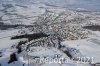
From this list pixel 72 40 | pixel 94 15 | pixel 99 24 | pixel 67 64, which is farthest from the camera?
pixel 94 15

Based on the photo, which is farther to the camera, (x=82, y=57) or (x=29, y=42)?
(x=29, y=42)

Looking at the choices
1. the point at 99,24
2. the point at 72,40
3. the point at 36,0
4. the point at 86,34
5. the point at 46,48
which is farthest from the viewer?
the point at 36,0

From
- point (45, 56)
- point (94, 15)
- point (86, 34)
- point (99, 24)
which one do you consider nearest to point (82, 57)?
point (45, 56)

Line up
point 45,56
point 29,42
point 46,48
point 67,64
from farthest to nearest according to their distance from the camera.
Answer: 1. point 29,42
2. point 46,48
3. point 45,56
4. point 67,64

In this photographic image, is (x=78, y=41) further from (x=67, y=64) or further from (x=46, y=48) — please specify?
(x=67, y=64)

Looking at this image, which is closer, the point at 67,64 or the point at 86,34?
the point at 67,64

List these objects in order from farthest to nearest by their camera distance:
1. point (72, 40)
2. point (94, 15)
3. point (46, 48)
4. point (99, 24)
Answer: point (94, 15) → point (99, 24) → point (72, 40) → point (46, 48)

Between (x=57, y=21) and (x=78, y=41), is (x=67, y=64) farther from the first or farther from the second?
(x=57, y=21)

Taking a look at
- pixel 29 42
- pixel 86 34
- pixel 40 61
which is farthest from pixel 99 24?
pixel 40 61
